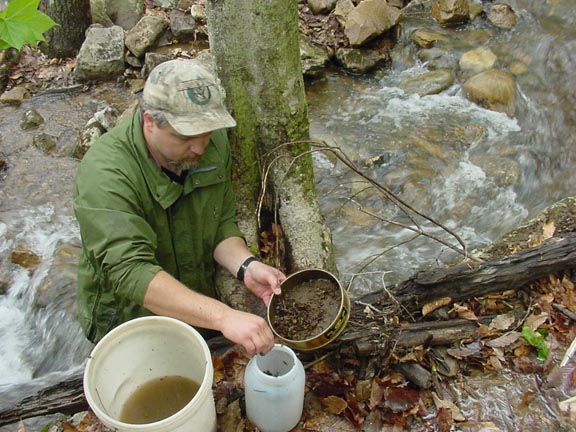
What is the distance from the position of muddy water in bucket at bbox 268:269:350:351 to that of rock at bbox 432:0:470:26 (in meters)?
7.10

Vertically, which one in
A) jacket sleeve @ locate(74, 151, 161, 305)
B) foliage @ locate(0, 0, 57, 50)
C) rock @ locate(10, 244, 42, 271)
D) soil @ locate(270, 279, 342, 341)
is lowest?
rock @ locate(10, 244, 42, 271)

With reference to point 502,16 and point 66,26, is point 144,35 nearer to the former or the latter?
point 66,26

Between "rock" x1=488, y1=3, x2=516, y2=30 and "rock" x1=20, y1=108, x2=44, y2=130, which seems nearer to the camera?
"rock" x1=20, y1=108, x2=44, y2=130

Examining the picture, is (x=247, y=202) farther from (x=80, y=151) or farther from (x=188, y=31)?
(x=188, y=31)

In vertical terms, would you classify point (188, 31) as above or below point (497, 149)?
above

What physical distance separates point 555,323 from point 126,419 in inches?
111

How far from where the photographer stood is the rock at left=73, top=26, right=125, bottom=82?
800 centimetres

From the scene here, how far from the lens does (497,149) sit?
6.56 m

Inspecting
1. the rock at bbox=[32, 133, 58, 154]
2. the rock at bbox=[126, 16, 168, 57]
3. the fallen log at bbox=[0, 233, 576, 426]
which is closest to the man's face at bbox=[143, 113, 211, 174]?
the fallen log at bbox=[0, 233, 576, 426]

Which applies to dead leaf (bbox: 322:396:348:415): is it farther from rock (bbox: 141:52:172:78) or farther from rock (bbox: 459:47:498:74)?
rock (bbox: 459:47:498:74)

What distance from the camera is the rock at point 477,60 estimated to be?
25.3 ft


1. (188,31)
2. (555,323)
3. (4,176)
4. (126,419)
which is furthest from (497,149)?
(4,176)

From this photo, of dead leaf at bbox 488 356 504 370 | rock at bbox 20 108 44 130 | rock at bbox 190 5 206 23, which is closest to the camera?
dead leaf at bbox 488 356 504 370

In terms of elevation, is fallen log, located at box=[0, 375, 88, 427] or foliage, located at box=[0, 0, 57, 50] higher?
foliage, located at box=[0, 0, 57, 50]
